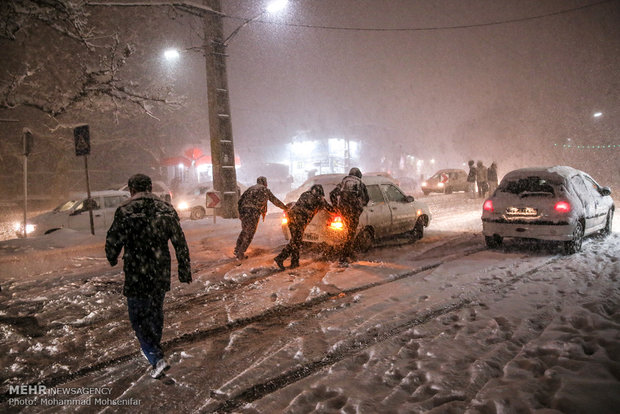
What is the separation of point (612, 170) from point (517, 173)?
36.9 m

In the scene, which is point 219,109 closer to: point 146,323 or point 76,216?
point 76,216

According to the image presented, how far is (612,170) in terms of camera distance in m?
34.6

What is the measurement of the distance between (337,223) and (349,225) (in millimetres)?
255

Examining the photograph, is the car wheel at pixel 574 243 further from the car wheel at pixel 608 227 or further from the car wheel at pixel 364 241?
the car wheel at pixel 364 241

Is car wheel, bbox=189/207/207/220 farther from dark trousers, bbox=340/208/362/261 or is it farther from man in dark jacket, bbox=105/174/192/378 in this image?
man in dark jacket, bbox=105/174/192/378

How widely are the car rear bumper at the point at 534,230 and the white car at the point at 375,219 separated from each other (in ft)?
6.02

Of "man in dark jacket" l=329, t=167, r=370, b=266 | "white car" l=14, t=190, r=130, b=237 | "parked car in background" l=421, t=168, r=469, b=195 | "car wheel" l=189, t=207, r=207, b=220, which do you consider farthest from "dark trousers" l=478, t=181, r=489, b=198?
"white car" l=14, t=190, r=130, b=237

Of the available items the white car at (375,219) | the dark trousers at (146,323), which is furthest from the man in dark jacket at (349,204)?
the dark trousers at (146,323)

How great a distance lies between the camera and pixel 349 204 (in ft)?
22.0

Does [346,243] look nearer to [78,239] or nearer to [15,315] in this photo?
[15,315]

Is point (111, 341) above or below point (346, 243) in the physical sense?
below

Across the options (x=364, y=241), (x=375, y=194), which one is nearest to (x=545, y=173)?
(x=375, y=194)

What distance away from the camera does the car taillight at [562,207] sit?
22.4ft

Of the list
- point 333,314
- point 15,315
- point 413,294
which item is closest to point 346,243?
point 413,294
